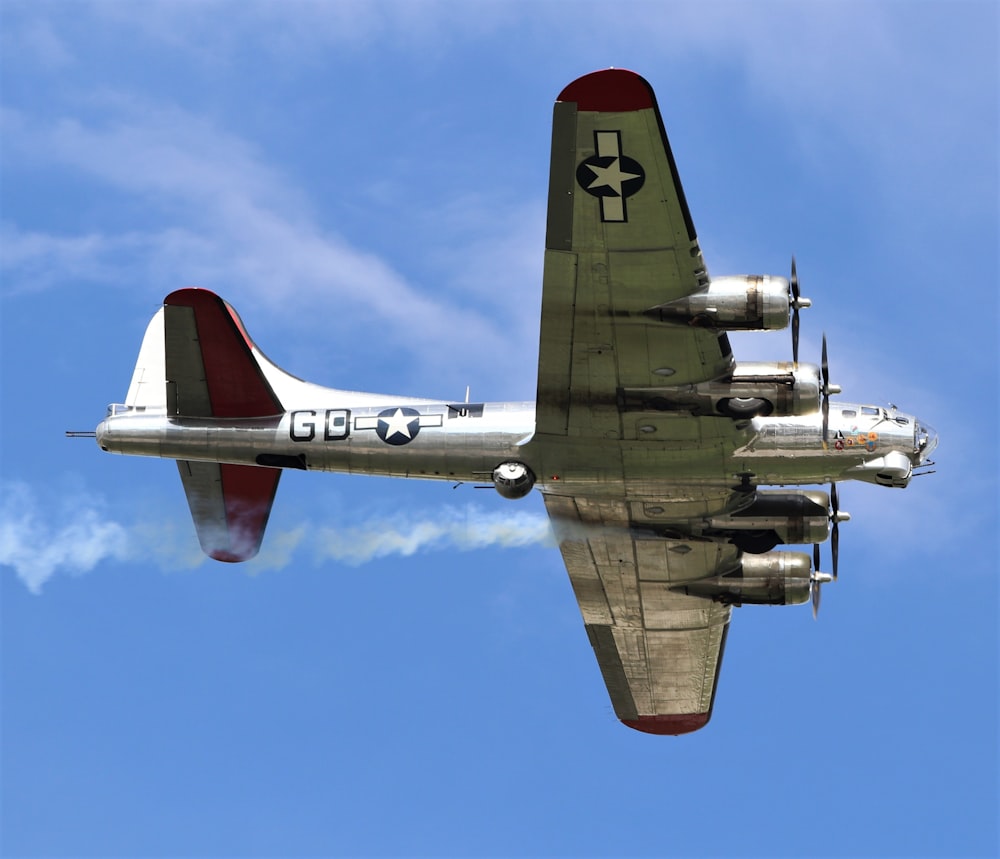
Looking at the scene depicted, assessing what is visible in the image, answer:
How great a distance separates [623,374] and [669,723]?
44.2 feet

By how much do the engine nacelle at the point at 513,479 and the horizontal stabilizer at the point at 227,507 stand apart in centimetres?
536

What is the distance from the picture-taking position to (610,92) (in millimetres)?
23609

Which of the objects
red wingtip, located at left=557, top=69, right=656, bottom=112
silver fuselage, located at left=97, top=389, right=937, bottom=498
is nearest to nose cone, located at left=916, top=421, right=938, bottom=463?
silver fuselage, located at left=97, top=389, right=937, bottom=498

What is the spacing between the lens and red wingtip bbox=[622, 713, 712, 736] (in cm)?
3744

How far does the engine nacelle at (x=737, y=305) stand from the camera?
2583 cm

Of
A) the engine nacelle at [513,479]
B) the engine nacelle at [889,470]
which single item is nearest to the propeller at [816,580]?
A: the engine nacelle at [889,470]

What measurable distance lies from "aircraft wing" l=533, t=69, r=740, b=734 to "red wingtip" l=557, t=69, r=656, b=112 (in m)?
0.02

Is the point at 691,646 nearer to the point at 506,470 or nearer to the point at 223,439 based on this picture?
the point at 506,470

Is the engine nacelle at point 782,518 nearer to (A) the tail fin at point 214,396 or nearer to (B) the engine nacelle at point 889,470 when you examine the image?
(B) the engine nacelle at point 889,470

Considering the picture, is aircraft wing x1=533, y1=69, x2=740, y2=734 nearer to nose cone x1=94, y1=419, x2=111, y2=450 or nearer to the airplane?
the airplane

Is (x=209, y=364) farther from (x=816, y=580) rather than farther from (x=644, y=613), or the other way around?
(x=816, y=580)

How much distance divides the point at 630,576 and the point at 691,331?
9326 mm

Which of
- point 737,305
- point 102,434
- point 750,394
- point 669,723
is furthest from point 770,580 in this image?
point 102,434

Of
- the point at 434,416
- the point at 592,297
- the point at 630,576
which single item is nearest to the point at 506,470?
the point at 434,416
